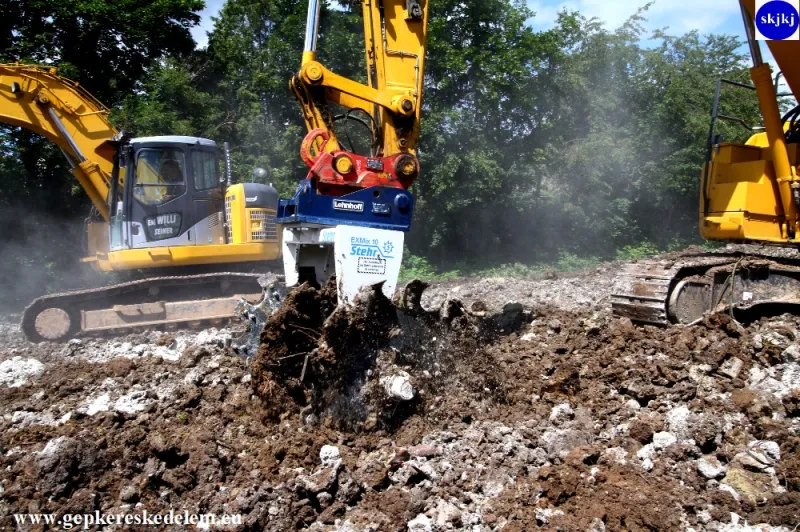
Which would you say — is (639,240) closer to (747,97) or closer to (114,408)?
(747,97)

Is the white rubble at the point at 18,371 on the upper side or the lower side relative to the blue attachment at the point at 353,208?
lower

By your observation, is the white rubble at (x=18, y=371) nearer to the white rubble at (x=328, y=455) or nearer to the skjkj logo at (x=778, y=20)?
the white rubble at (x=328, y=455)

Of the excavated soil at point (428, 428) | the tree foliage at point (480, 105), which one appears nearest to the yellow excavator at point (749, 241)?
the excavated soil at point (428, 428)

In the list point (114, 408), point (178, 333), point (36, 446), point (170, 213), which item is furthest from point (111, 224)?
point (36, 446)

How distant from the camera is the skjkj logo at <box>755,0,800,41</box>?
6.13 meters

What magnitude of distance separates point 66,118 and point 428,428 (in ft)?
25.8

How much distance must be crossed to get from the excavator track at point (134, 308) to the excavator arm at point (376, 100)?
3516 millimetres

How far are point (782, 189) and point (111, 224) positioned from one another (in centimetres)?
822

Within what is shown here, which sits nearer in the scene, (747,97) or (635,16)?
(747,97)

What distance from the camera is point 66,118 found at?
10.1 meters

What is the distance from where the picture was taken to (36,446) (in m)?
4.85

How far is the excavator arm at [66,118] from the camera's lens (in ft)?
32.2

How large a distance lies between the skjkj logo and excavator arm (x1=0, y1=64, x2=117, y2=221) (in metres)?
7.86

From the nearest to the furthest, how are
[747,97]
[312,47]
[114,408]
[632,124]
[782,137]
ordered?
[114,408]
[312,47]
[782,137]
[747,97]
[632,124]
